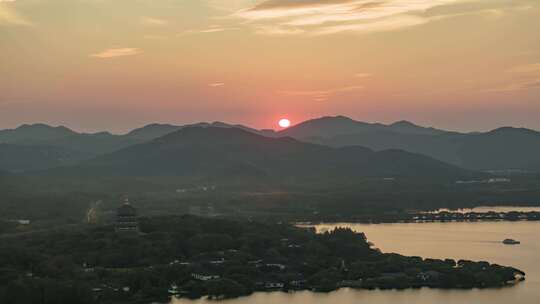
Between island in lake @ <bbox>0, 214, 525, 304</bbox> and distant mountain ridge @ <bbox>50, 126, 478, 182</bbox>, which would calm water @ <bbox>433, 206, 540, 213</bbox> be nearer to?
island in lake @ <bbox>0, 214, 525, 304</bbox>

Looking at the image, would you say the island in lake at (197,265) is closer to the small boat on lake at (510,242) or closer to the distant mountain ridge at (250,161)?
Result: the small boat on lake at (510,242)

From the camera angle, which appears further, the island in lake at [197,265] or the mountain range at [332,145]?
the mountain range at [332,145]

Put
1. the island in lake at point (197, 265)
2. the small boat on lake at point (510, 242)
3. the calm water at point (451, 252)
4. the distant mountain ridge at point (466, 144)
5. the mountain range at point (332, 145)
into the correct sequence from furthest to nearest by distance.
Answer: the distant mountain ridge at point (466, 144), the mountain range at point (332, 145), the small boat on lake at point (510, 242), the calm water at point (451, 252), the island in lake at point (197, 265)

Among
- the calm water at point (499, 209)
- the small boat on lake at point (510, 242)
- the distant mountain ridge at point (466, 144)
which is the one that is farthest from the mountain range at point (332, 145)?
the small boat on lake at point (510, 242)

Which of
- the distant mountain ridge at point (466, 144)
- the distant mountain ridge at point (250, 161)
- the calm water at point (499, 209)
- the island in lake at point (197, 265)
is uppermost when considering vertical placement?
the distant mountain ridge at point (466, 144)

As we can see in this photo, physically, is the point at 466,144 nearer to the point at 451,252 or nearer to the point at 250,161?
the point at 250,161

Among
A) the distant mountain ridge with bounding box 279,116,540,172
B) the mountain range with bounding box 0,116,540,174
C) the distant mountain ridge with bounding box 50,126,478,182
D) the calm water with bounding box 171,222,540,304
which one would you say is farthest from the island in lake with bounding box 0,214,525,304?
the distant mountain ridge with bounding box 279,116,540,172
